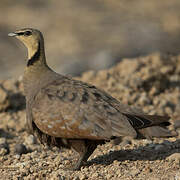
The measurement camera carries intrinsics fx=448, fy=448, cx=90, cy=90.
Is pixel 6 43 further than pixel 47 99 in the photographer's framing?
Yes

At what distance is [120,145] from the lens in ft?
24.0

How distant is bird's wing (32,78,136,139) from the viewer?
19.1 ft

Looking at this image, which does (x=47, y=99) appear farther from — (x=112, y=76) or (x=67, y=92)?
(x=112, y=76)

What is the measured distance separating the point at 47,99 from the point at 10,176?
1.14 meters

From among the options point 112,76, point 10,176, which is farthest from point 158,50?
point 10,176

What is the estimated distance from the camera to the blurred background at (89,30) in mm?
13870

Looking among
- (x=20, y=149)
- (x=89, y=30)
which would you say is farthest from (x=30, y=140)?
(x=89, y=30)

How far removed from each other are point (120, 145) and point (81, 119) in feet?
5.39

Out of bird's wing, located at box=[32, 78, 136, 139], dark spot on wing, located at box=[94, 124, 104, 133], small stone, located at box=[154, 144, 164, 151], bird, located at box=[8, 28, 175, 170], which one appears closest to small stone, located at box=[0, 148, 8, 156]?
bird, located at box=[8, 28, 175, 170]

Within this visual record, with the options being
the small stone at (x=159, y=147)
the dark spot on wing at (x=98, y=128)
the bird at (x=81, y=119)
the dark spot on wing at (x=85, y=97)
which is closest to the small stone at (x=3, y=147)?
the bird at (x=81, y=119)

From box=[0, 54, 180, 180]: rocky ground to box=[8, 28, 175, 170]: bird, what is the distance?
1.41 ft

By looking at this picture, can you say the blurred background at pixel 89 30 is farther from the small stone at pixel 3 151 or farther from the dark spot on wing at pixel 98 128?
the dark spot on wing at pixel 98 128

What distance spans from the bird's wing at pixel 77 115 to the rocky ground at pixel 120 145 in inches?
21.5

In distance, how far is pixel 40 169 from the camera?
628 centimetres
